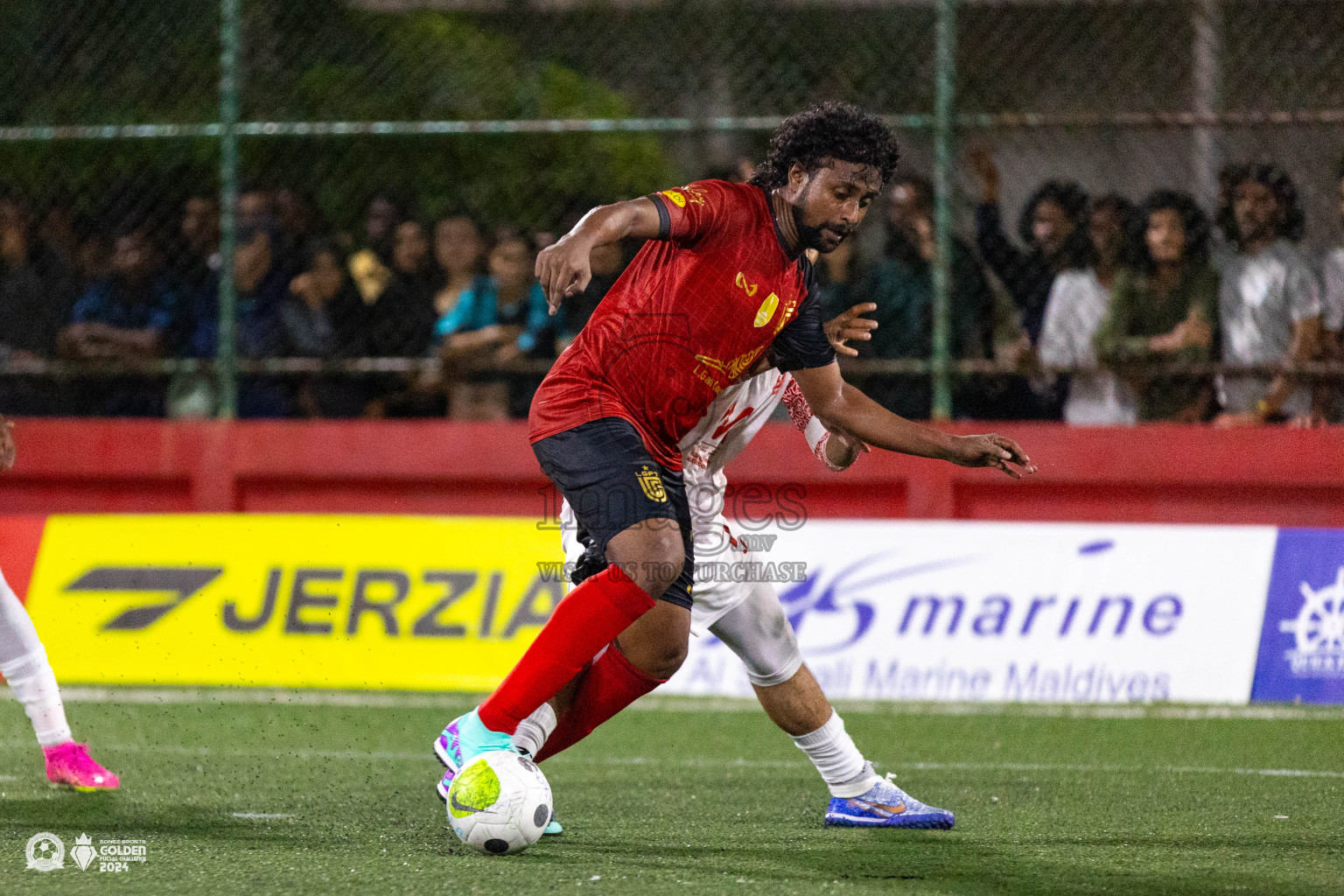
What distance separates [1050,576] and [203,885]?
15.2ft

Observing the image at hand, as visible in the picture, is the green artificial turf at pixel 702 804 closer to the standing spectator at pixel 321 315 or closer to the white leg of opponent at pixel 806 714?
the white leg of opponent at pixel 806 714

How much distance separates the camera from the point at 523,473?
339 inches

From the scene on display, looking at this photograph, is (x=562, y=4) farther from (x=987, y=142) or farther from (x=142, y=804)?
(x=142, y=804)

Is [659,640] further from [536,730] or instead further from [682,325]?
[682,325]

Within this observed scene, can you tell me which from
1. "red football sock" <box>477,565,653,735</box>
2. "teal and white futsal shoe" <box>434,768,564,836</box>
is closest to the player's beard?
"red football sock" <box>477,565,653,735</box>

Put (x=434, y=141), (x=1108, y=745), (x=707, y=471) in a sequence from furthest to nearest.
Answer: (x=434, y=141), (x=1108, y=745), (x=707, y=471)

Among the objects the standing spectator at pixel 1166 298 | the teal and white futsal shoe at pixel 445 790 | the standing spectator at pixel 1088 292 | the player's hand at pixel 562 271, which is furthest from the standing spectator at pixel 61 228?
the player's hand at pixel 562 271

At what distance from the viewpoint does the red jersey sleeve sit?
4047mm

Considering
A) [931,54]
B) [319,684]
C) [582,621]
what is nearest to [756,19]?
[931,54]

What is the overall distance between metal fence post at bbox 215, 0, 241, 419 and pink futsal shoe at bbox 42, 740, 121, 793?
400 centimetres

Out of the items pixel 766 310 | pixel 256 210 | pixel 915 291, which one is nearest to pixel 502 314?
pixel 256 210

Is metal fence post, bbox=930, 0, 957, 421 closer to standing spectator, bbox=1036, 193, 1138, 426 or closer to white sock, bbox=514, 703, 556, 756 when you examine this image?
standing spectator, bbox=1036, 193, 1138, 426

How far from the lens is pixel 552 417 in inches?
169

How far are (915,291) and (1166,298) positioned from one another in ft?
3.97
